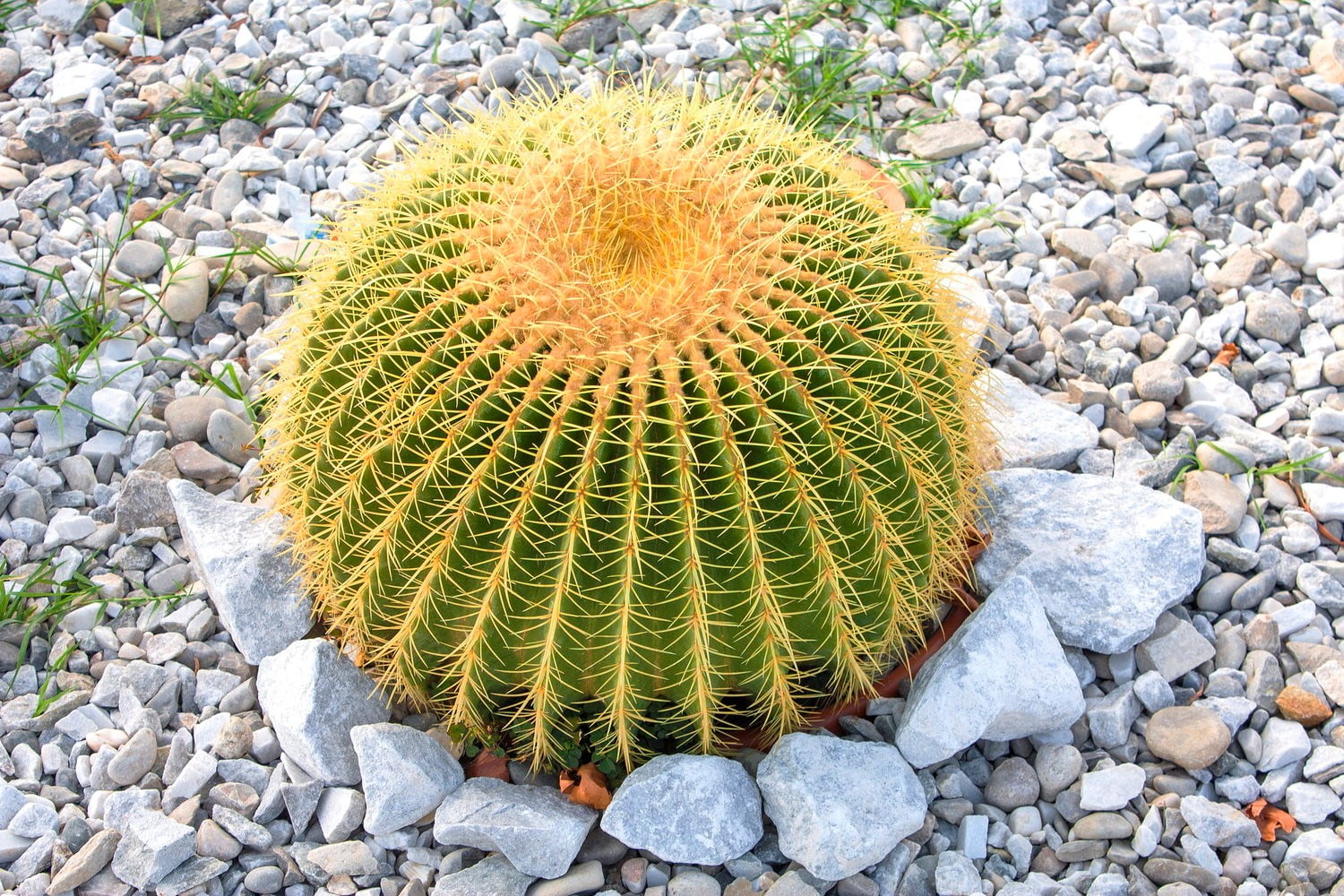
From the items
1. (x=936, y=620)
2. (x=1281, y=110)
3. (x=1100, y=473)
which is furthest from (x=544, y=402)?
(x=1281, y=110)

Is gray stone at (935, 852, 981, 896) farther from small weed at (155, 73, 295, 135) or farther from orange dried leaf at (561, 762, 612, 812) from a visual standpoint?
small weed at (155, 73, 295, 135)

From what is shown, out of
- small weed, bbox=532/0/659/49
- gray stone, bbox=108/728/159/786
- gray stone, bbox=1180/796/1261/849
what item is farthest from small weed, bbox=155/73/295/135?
gray stone, bbox=1180/796/1261/849

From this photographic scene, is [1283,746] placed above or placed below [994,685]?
below

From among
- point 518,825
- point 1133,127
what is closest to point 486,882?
point 518,825

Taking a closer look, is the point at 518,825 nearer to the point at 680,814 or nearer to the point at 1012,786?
the point at 680,814

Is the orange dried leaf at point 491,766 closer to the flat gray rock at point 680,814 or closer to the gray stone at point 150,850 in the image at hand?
the flat gray rock at point 680,814
